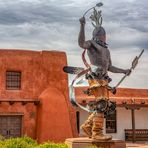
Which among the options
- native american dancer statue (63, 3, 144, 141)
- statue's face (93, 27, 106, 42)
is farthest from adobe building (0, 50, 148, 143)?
statue's face (93, 27, 106, 42)

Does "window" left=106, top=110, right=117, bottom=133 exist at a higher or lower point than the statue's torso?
lower

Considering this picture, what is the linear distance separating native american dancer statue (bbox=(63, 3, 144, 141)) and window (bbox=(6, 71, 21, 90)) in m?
10.0

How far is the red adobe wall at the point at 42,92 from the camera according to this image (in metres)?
20.9

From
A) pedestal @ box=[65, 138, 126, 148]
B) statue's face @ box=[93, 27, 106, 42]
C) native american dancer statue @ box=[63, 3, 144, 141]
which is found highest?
statue's face @ box=[93, 27, 106, 42]

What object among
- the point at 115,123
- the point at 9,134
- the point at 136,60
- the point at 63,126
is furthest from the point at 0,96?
the point at 136,60

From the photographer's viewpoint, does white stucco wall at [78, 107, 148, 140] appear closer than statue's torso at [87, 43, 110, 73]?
No

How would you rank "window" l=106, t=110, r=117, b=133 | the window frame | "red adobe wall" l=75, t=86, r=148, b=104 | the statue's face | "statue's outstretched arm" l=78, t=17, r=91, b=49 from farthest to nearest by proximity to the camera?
"window" l=106, t=110, r=117, b=133 → "red adobe wall" l=75, t=86, r=148, b=104 → the window frame → the statue's face → "statue's outstretched arm" l=78, t=17, r=91, b=49

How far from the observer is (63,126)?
69.7ft

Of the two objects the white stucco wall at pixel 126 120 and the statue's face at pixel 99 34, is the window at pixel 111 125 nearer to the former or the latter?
the white stucco wall at pixel 126 120

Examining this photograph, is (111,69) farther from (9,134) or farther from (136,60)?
(9,134)

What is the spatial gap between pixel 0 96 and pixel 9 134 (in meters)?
1.99

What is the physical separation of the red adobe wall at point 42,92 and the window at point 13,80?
0.24m

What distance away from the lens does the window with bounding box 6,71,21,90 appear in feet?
69.9

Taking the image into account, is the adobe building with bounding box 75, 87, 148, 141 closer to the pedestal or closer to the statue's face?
the statue's face
